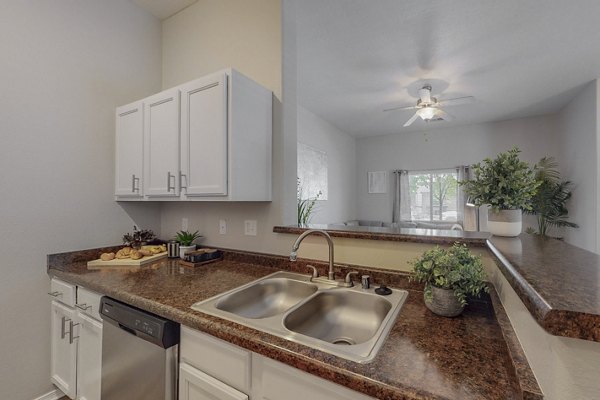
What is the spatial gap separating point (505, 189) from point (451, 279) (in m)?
0.51

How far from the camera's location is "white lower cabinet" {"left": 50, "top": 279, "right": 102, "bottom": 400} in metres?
1.39

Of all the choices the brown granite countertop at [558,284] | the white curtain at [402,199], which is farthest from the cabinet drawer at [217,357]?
the white curtain at [402,199]

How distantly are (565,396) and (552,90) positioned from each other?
15.3 feet

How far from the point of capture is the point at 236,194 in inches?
58.8

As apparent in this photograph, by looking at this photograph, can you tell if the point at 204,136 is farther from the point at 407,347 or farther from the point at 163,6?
the point at 163,6

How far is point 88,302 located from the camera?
1431 mm

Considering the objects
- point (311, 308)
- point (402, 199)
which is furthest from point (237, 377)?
point (402, 199)

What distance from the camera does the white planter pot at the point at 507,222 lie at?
1153 millimetres

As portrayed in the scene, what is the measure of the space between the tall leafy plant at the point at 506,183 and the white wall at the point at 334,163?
3.14 metres

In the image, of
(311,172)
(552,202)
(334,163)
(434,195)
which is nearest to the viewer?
(552,202)

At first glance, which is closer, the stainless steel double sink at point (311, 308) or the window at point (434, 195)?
the stainless steel double sink at point (311, 308)

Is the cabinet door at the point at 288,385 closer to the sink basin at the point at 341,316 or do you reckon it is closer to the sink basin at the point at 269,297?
the sink basin at the point at 341,316

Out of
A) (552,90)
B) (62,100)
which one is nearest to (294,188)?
(62,100)

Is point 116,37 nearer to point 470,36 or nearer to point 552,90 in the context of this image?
point 470,36
